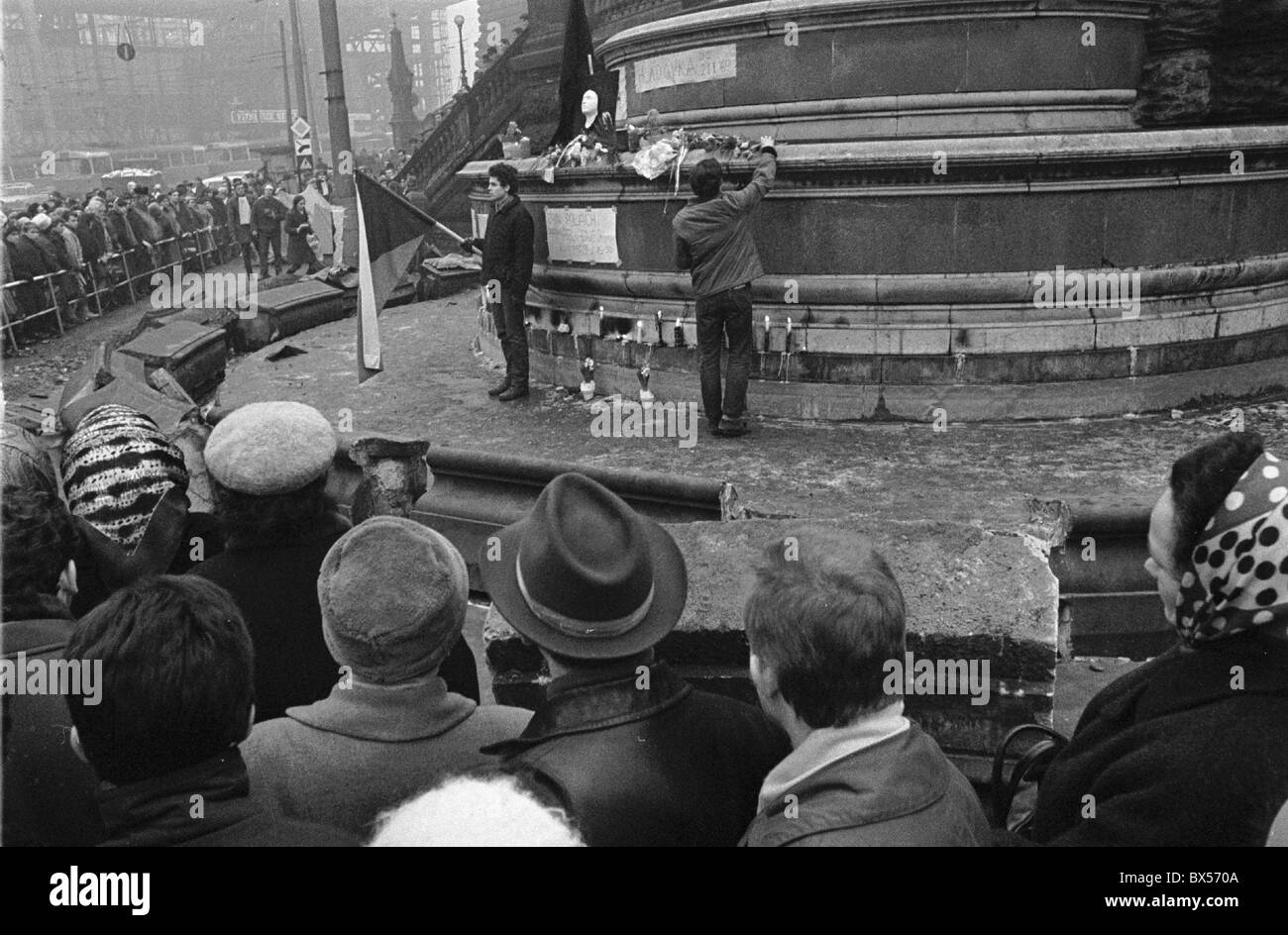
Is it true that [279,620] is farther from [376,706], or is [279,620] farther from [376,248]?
[376,248]

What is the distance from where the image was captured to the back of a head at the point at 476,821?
70.6 inches

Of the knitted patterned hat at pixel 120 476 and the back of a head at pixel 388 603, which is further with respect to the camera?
the knitted patterned hat at pixel 120 476

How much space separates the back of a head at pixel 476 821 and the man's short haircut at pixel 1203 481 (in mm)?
1591

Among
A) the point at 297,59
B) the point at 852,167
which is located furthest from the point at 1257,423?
the point at 297,59

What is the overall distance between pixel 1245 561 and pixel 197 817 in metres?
2.17

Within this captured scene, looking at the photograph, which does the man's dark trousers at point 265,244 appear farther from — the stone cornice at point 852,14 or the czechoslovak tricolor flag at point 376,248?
the czechoslovak tricolor flag at point 376,248

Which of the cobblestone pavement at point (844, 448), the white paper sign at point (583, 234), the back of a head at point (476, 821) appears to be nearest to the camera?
the back of a head at point (476, 821)

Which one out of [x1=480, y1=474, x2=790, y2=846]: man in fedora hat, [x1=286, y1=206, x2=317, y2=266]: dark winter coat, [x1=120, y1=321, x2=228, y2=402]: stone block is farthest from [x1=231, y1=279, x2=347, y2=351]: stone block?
[x1=480, y1=474, x2=790, y2=846]: man in fedora hat

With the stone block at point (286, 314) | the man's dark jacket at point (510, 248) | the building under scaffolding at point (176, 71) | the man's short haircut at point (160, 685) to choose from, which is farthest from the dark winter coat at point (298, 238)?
the building under scaffolding at point (176, 71)

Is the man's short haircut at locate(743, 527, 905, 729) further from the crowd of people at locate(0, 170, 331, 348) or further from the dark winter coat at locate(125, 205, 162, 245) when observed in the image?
the dark winter coat at locate(125, 205, 162, 245)

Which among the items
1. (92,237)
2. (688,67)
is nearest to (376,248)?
(688,67)

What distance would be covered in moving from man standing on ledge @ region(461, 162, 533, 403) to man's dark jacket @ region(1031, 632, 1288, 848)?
27.7ft

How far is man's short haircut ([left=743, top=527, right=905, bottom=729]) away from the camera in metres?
2.33

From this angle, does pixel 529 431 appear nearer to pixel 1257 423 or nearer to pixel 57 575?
pixel 1257 423
